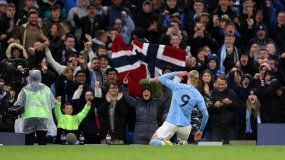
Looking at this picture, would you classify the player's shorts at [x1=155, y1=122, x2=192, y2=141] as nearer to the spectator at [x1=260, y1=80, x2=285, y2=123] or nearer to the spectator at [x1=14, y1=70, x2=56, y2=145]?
the spectator at [x1=14, y1=70, x2=56, y2=145]

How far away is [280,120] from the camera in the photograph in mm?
25469

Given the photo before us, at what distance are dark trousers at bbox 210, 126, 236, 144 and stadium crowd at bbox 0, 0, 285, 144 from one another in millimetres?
25

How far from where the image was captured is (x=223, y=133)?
974 inches

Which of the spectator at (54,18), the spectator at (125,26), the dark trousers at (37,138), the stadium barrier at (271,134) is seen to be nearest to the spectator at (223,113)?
the stadium barrier at (271,134)

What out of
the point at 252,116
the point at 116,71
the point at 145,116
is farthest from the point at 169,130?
the point at 116,71

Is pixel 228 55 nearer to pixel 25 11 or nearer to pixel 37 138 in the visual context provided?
pixel 25 11

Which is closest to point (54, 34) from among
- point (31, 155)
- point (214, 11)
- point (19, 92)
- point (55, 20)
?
point (55, 20)

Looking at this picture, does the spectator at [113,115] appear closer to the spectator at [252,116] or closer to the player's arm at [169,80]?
the player's arm at [169,80]

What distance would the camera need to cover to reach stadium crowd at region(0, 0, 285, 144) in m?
24.5

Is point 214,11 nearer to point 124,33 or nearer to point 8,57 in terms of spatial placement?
point 124,33

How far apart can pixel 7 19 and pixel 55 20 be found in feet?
4.41

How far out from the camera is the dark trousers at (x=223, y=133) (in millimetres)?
24734

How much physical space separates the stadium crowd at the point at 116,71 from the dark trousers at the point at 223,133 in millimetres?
25

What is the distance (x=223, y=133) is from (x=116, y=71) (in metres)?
3.18
